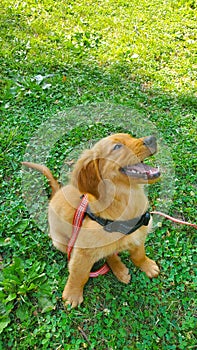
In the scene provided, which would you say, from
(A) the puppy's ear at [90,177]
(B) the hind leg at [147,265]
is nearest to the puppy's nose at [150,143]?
(A) the puppy's ear at [90,177]

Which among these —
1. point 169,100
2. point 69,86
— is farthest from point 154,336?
point 69,86

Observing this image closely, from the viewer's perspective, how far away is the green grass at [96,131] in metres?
2.85

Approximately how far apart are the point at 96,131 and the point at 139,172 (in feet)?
6.03

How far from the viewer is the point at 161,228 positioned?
3369 mm

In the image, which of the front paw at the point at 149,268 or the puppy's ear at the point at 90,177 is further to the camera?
the front paw at the point at 149,268

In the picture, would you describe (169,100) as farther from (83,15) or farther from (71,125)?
(83,15)

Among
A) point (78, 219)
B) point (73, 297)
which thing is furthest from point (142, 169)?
point (73, 297)

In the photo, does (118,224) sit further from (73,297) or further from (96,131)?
(96,131)

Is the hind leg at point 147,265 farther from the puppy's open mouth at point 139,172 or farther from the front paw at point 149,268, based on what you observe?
the puppy's open mouth at point 139,172

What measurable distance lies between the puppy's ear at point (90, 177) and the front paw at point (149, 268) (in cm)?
101

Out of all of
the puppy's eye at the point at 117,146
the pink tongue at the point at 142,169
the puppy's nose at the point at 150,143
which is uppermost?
the puppy's nose at the point at 150,143

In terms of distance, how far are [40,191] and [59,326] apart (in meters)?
1.33

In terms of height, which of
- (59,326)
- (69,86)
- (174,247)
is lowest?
(59,326)

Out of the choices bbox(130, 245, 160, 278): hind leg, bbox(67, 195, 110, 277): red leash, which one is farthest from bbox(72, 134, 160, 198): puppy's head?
bbox(130, 245, 160, 278): hind leg
